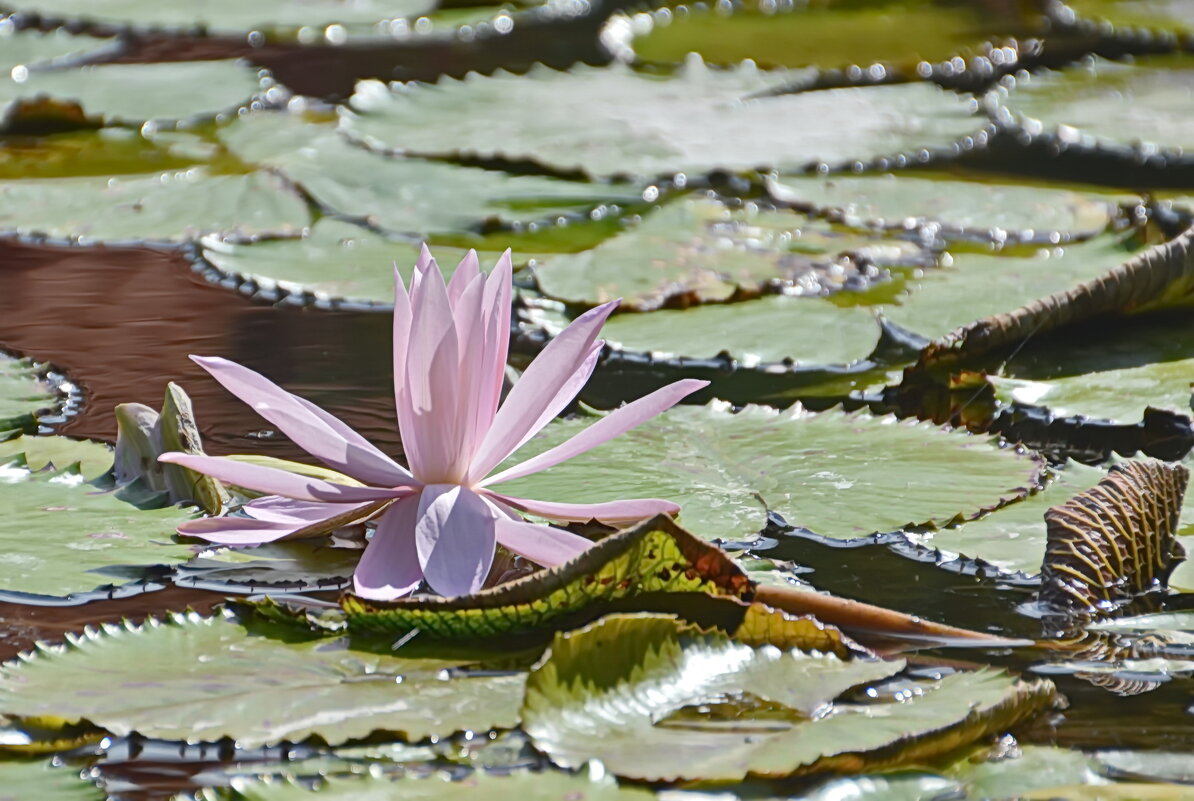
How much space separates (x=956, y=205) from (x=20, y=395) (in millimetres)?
1699

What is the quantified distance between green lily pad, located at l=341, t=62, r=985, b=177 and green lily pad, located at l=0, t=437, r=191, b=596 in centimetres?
160

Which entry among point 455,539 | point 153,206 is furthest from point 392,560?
point 153,206

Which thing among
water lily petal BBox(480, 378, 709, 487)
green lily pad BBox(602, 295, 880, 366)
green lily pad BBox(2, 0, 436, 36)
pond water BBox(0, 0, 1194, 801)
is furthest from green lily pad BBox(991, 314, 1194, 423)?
green lily pad BBox(2, 0, 436, 36)

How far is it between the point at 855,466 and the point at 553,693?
636 millimetres

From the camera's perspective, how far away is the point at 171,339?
2.06 meters

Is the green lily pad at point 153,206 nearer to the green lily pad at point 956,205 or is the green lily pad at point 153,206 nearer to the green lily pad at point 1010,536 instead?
the green lily pad at point 956,205

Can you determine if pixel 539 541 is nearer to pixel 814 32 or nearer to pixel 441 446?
pixel 441 446

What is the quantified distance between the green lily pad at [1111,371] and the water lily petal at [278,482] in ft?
2.98

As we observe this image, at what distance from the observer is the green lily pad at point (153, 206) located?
8.41 feet

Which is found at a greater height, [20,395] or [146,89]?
[146,89]

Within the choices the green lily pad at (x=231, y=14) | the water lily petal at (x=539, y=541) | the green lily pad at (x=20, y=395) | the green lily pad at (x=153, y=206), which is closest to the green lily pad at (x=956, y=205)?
the green lily pad at (x=153, y=206)

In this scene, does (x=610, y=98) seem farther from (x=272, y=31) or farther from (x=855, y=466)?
(x=855, y=466)

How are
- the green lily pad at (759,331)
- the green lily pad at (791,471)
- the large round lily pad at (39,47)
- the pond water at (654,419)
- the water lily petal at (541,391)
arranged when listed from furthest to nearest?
1. the large round lily pad at (39,47)
2. the green lily pad at (759,331)
3. the green lily pad at (791,471)
4. the water lily petal at (541,391)
5. the pond water at (654,419)

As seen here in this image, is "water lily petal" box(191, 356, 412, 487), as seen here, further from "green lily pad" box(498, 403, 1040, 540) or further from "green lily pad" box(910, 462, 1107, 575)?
"green lily pad" box(910, 462, 1107, 575)
